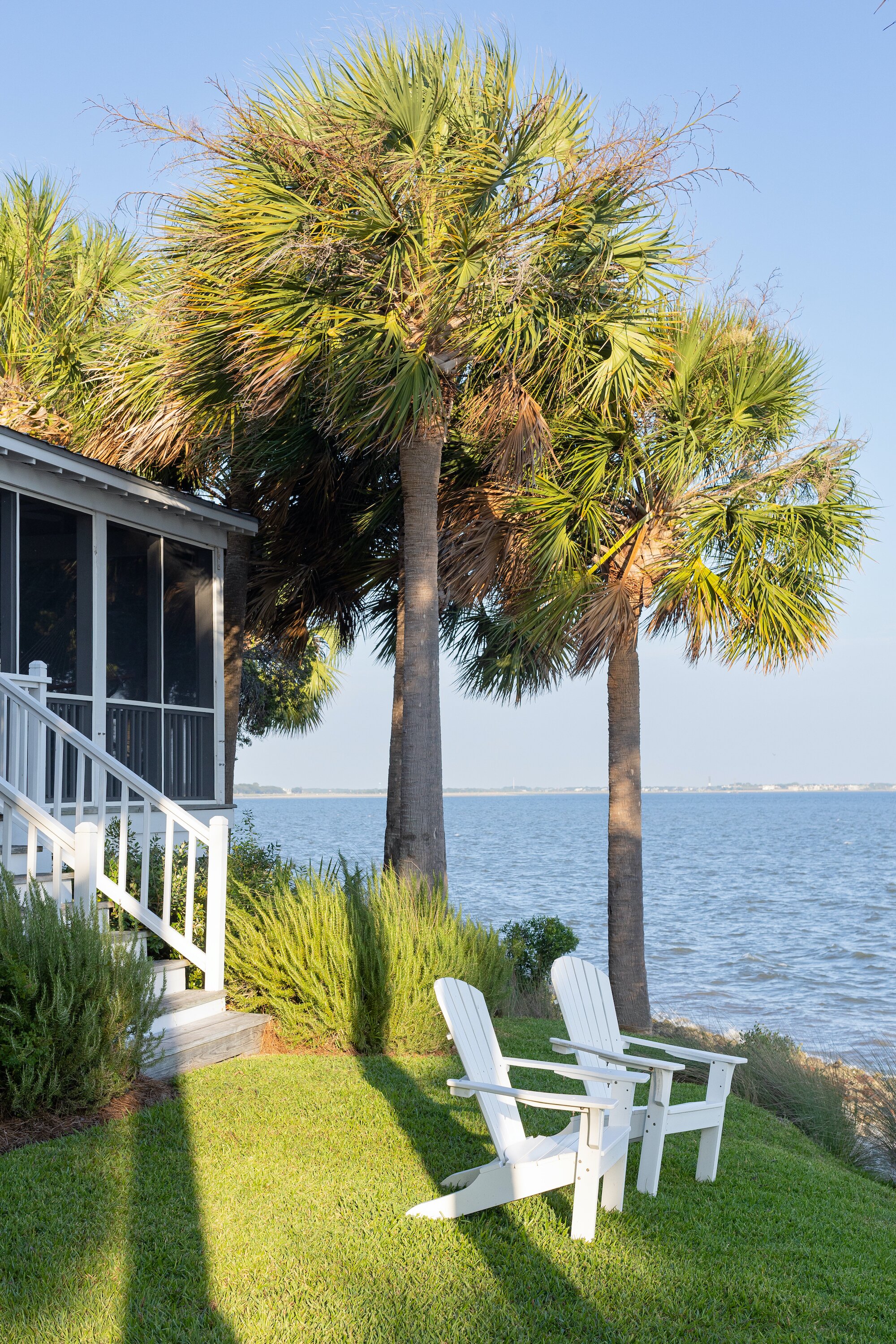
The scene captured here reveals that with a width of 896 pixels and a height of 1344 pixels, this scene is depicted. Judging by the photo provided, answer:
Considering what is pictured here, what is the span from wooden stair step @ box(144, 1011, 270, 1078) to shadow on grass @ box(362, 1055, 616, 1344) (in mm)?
1028

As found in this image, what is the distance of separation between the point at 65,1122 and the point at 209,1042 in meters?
1.47

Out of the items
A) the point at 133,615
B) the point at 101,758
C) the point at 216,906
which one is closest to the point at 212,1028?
the point at 216,906

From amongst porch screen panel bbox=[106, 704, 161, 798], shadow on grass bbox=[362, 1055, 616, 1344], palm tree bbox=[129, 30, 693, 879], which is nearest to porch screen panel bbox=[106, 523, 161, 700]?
porch screen panel bbox=[106, 704, 161, 798]

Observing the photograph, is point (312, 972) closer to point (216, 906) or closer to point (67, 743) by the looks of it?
point (216, 906)

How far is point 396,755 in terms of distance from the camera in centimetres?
1236

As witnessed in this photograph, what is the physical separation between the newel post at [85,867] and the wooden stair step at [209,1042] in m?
0.92

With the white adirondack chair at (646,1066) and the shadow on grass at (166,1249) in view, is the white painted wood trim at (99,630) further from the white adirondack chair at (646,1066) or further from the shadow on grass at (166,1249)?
the white adirondack chair at (646,1066)

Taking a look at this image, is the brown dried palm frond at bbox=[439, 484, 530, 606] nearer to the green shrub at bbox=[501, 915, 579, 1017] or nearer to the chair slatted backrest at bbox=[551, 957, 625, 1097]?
the green shrub at bbox=[501, 915, 579, 1017]

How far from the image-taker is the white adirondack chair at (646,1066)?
16.6ft

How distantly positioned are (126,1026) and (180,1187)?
3.94 ft

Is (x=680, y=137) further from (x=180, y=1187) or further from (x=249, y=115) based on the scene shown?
(x=180, y=1187)

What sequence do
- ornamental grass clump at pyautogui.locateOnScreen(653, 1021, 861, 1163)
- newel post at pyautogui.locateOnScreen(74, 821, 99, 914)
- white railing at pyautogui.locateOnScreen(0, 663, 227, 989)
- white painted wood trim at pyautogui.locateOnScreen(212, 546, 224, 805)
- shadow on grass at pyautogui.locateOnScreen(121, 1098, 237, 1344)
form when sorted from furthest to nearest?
white painted wood trim at pyautogui.locateOnScreen(212, 546, 224, 805)
ornamental grass clump at pyautogui.locateOnScreen(653, 1021, 861, 1163)
white railing at pyautogui.locateOnScreen(0, 663, 227, 989)
newel post at pyautogui.locateOnScreen(74, 821, 99, 914)
shadow on grass at pyautogui.locateOnScreen(121, 1098, 237, 1344)

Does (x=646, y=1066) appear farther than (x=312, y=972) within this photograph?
No

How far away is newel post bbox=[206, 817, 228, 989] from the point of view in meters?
7.20
